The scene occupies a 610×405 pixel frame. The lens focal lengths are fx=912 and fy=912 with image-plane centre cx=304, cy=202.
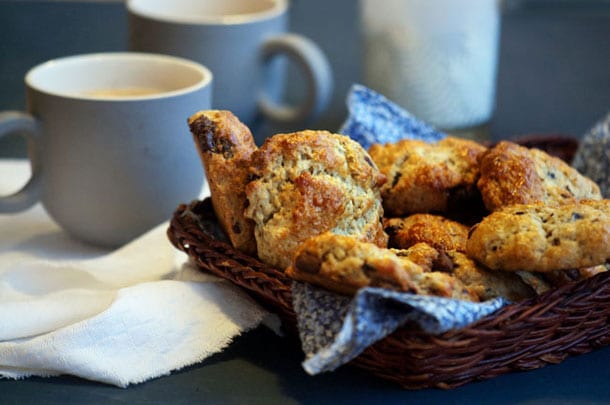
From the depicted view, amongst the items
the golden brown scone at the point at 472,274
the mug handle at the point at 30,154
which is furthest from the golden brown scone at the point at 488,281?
the mug handle at the point at 30,154

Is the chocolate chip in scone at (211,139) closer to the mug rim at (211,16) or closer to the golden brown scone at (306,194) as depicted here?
the golden brown scone at (306,194)

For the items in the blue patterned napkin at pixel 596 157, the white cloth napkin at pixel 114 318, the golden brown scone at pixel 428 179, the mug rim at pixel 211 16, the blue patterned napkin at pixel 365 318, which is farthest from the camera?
the mug rim at pixel 211 16

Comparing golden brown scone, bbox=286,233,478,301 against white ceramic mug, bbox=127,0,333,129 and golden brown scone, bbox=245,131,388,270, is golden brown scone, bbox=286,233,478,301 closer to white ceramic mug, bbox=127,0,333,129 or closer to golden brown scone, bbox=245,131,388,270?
golden brown scone, bbox=245,131,388,270

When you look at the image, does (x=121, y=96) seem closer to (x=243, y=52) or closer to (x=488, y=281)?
(x=243, y=52)

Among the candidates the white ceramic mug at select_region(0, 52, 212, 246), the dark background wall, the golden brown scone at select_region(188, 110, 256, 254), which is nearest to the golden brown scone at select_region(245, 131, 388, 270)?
the golden brown scone at select_region(188, 110, 256, 254)

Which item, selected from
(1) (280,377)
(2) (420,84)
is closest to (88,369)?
(1) (280,377)

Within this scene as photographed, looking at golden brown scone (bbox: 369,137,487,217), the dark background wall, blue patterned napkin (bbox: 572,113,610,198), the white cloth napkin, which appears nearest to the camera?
the white cloth napkin

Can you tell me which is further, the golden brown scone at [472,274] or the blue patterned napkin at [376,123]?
the blue patterned napkin at [376,123]
